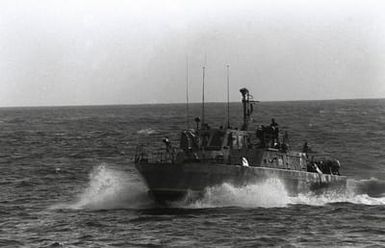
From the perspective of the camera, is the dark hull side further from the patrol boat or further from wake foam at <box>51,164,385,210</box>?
wake foam at <box>51,164,385,210</box>

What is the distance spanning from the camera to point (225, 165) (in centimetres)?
3056

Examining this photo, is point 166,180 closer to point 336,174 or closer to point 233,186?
point 233,186

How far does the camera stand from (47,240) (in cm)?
2459

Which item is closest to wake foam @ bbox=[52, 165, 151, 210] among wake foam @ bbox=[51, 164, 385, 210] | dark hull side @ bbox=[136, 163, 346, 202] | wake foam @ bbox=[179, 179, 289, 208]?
wake foam @ bbox=[51, 164, 385, 210]

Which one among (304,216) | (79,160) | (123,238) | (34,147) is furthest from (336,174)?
(34,147)

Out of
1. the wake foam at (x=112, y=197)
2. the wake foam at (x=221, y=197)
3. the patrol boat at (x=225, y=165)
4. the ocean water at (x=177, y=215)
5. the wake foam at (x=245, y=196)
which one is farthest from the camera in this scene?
the wake foam at (x=112, y=197)

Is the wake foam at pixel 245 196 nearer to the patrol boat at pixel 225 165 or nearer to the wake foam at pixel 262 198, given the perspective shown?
the wake foam at pixel 262 198

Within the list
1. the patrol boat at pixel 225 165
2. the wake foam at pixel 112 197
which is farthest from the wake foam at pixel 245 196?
the wake foam at pixel 112 197

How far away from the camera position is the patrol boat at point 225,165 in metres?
30.2

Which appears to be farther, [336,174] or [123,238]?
[336,174]

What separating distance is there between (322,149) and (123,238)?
153 ft

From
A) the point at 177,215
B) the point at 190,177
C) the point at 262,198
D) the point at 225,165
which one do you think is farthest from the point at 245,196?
the point at 177,215

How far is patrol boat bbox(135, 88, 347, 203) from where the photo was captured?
99.0 ft

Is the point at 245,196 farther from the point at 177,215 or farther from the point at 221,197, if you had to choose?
the point at 177,215
